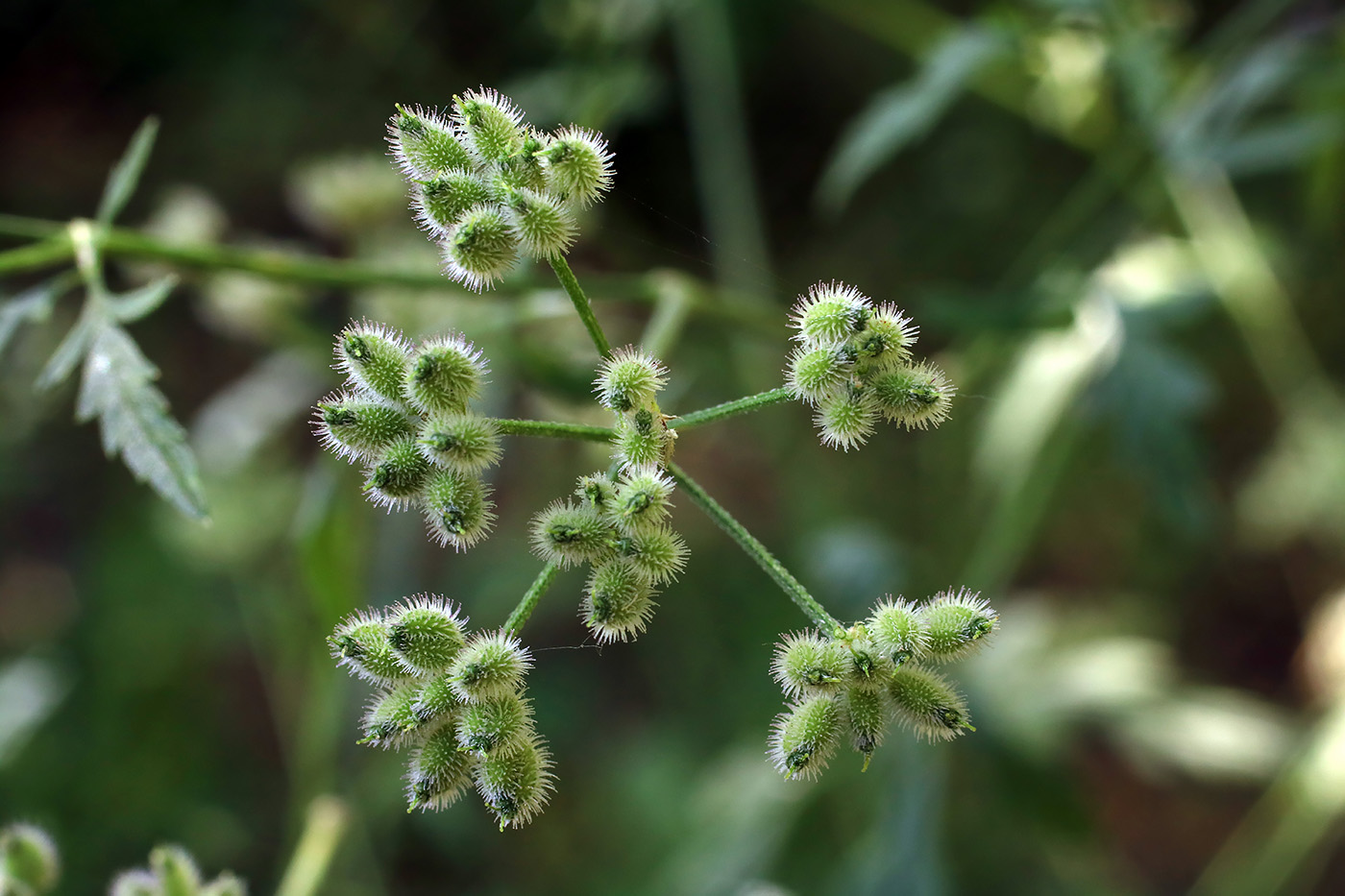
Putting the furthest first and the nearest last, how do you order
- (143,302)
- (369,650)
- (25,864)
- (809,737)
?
(143,302) < (25,864) < (369,650) < (809,737)

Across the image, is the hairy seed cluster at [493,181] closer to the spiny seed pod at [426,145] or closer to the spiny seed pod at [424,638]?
the spiny seed pod at [426,145]

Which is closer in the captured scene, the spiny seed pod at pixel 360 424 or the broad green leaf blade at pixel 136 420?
the spiny seed pod at pixel 360 424

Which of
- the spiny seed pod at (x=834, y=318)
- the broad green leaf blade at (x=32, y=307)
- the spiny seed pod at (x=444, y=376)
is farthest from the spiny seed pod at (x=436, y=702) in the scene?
the broad green leaf blade at (x=32, y=307)

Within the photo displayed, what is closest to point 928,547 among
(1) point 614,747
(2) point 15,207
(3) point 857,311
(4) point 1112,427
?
(4) point 1112,427

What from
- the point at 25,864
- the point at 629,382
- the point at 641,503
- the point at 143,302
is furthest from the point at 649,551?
the point at 25,864

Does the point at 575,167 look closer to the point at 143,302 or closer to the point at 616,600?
the point at 616,600
